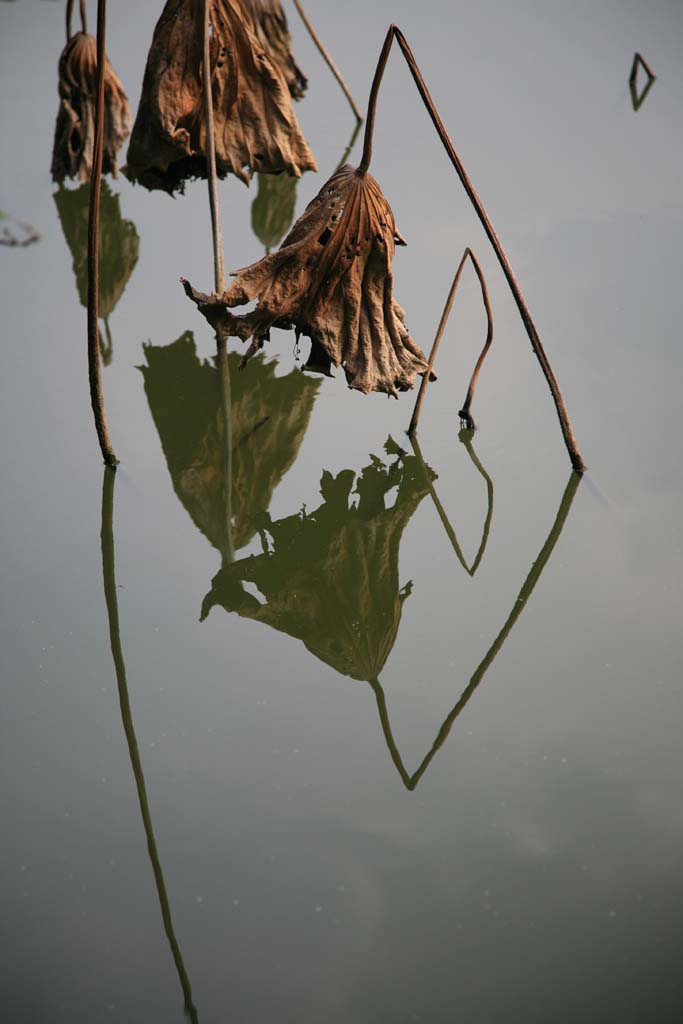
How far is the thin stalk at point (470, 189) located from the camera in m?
2.28

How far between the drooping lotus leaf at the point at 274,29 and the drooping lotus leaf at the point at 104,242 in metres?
0.95

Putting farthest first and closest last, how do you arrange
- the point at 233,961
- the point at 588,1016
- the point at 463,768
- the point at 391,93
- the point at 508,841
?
the point at 391,93
the point at 463,768
the point at 508,841
the point at 233,961
the point at 588,1016

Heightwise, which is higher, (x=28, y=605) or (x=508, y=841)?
(x=28, y=605)

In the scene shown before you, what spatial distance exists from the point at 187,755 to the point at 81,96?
3075 millimetres

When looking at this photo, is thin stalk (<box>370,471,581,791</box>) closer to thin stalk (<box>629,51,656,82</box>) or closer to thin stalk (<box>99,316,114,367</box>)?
thin stalk (<box>99,316,114,367</box>)

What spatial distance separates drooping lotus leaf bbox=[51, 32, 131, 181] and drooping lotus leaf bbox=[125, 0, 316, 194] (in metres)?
1.09

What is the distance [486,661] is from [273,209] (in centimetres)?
264

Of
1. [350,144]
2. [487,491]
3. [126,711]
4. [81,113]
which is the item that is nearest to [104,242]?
[81,113]

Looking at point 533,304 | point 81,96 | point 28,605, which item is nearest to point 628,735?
point 28,605

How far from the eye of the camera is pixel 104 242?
423cm

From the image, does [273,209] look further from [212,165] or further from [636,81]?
[636,81]

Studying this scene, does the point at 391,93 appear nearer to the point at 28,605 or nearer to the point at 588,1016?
the point at 28,605

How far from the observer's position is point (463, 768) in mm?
1972

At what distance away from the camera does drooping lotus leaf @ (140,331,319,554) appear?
2.77 meters
